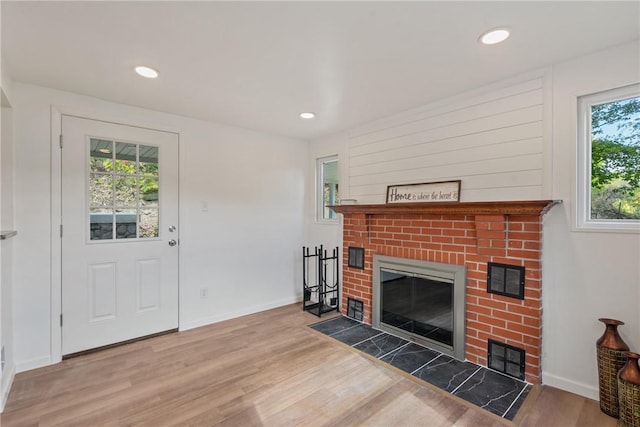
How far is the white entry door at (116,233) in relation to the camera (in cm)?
254

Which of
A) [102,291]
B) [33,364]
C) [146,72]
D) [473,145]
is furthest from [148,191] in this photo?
[473,145]

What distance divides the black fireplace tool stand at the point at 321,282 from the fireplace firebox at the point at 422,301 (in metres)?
0.69

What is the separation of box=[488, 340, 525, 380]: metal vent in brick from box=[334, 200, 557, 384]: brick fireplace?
0.09ft

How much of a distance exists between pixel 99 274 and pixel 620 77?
13.6 ft

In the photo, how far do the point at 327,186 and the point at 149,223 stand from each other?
220 centimetres

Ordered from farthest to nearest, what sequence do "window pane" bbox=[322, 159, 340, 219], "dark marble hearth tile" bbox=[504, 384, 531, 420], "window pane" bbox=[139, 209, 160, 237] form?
"window pane" bbox=[322, 159, 340, 219]
"window pane" bbox=[139, 209, 160, 237]
"dark marble hearth tile" bbox=[504, 384, 531, 420]

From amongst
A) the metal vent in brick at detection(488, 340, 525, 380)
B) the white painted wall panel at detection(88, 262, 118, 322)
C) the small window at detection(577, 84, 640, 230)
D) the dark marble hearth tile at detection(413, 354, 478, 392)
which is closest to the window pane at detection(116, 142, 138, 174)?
the white painted wall panel at detection(88, 262, 118, 322)

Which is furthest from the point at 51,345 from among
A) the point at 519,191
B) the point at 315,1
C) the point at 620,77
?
the point at 620,77

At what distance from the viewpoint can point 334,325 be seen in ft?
10.6

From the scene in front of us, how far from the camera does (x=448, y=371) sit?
7.53ft

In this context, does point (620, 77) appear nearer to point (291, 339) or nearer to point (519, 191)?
point (519, 191)

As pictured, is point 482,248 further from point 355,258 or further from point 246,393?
point 246,393

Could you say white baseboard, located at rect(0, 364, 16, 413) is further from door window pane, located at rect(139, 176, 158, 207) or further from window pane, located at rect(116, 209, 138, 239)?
door window pane, located at rect(139, 176, 158, 207)

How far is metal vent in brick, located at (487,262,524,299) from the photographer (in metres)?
2.17
